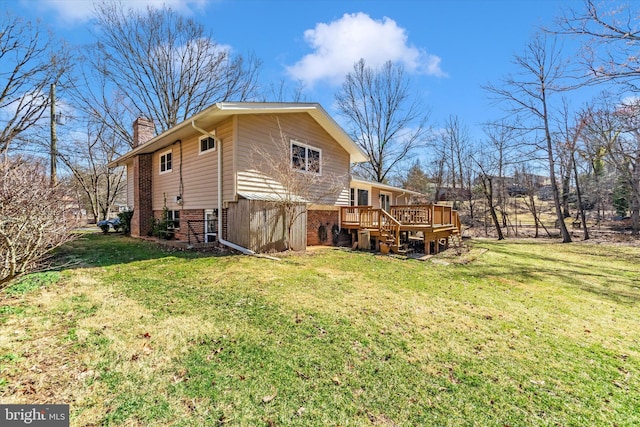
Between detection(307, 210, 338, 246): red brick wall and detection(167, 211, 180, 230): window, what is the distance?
5531mm

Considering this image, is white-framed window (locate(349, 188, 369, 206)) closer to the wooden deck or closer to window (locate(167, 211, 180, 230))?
the wooden deck

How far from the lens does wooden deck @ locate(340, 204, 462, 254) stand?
10.4 m

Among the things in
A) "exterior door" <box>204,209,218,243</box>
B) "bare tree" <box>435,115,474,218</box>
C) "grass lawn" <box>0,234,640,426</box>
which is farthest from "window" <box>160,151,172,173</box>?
"bare tree" <box>435,115,474,218</box>

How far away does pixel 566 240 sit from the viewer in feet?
55.3

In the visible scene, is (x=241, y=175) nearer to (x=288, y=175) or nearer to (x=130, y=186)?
(x=288, y=175)

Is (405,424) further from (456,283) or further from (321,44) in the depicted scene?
(321,44)

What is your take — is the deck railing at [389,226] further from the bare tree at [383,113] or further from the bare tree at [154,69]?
the bare tree at [154,69]

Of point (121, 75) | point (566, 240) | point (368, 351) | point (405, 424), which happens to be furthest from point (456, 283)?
point (121, 75)

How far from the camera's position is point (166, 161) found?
13148 millimetres

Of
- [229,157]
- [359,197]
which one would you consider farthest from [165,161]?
[359,197]

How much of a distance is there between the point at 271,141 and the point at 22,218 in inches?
300

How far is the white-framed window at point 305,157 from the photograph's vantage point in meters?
11.3

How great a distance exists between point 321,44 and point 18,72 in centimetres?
1550

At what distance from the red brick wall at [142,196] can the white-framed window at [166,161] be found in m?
1.19
